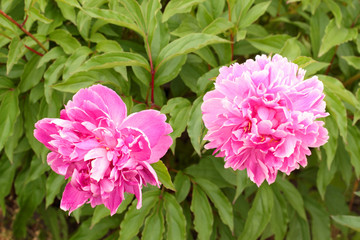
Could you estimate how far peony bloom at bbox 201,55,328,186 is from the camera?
2.60ft

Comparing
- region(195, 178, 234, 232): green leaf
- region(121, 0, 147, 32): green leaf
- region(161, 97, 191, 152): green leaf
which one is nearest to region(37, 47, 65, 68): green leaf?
region(121, 0, 147, 32): green leaf

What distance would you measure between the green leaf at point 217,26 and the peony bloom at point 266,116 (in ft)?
1.09

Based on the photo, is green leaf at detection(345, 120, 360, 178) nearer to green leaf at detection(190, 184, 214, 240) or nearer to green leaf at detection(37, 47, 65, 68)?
green leaf at detection(190, 184, 214, 240)

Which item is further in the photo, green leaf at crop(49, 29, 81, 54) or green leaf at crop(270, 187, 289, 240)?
green leaf at crop(270, 187, 289, 240)

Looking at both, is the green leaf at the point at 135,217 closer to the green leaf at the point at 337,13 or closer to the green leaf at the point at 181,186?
the green leaf at the point at 181,186

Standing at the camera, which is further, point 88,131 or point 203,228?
point 203,228

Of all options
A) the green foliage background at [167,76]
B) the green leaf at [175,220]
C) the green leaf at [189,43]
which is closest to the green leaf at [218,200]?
the green foliage background at [167,76]

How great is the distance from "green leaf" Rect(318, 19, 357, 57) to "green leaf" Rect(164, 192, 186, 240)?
692mm

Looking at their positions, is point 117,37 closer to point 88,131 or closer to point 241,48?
point 241,48

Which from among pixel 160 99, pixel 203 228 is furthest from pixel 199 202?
pixel 160 99

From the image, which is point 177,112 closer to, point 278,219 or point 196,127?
point 196,127

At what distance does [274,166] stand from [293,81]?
0.58 ft

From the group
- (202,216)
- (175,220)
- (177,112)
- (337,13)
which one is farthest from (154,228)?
(337,13)

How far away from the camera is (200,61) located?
1.48 m
